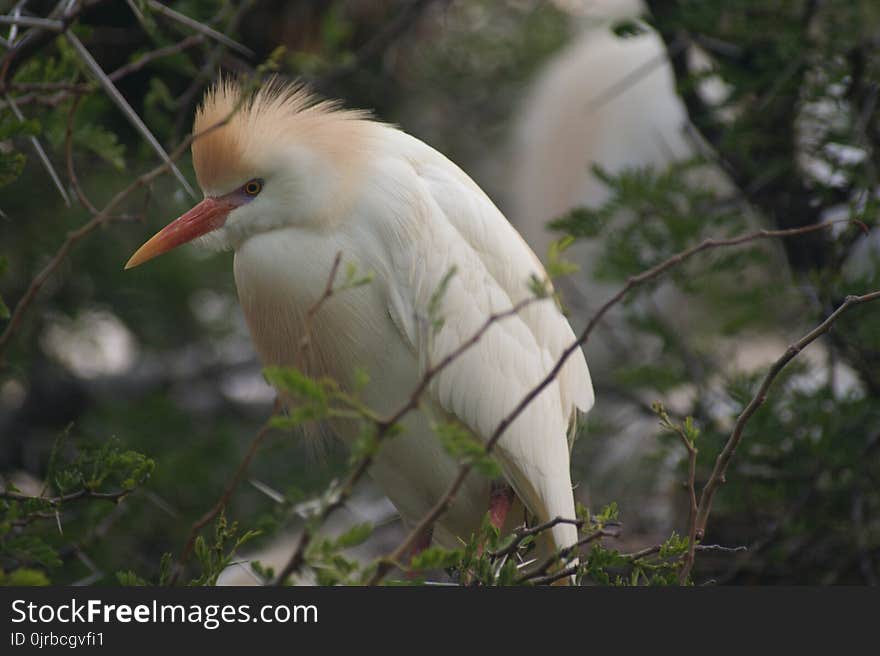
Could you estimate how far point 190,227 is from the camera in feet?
6.70

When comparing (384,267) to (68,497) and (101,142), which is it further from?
(68,497)

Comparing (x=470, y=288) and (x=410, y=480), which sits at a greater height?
(x=470, y=288)

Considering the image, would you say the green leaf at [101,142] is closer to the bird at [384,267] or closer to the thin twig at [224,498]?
the bird at [384,267]

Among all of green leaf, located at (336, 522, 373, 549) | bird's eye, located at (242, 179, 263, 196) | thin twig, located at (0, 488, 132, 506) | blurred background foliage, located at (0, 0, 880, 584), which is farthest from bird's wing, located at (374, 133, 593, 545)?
green leaf, located at (336, 522, 373, 549)

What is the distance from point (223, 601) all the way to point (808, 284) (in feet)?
6.34

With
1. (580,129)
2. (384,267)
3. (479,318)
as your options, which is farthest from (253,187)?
(580,129)

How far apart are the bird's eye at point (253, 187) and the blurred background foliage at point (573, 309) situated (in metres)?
0.13

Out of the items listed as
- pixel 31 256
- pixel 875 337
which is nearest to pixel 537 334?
pixel 875 337

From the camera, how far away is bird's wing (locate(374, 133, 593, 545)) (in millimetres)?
2148

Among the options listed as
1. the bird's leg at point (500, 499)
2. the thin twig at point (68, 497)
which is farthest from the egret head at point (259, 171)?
the bird's leg at point (500, 499)

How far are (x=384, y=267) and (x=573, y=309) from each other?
4.70ft

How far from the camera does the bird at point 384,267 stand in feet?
6.82

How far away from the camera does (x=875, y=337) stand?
275 cm

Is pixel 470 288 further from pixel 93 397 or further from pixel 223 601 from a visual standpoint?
pixel 93 397
